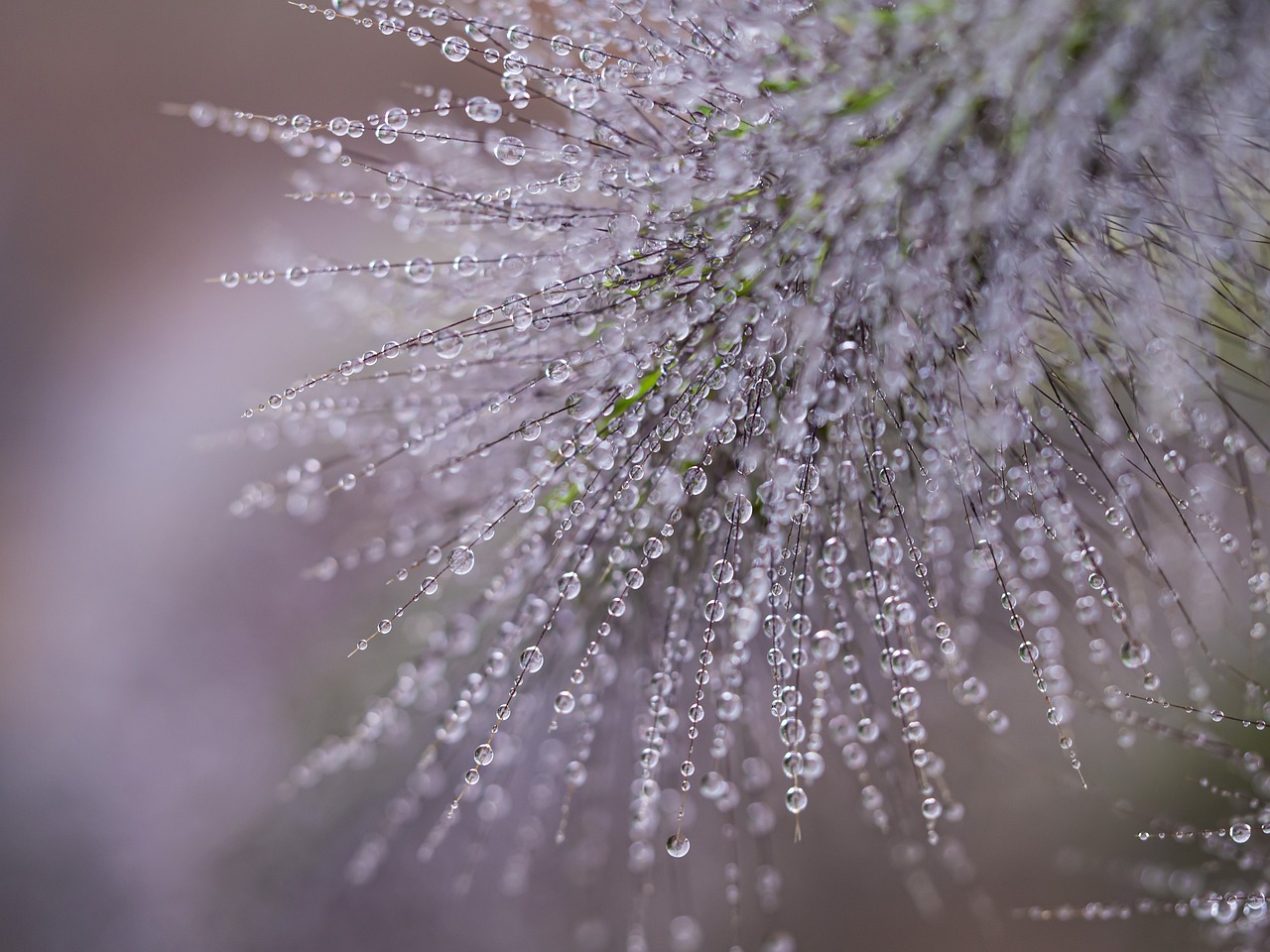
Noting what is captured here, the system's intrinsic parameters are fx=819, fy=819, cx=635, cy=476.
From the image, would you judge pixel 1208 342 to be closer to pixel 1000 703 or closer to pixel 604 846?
pixel 1000 703

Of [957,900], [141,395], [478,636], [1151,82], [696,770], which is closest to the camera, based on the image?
[1151,82]

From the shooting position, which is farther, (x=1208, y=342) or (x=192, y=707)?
(x=192, y=707)

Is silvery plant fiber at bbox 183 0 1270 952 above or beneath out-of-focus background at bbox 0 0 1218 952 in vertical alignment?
above

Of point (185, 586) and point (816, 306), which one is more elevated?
point (816, 306)

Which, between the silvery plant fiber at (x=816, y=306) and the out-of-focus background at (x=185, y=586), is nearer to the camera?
the silvery plant fiber at (x=816, y=306)

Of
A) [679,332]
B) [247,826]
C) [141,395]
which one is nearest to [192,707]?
[247,826]

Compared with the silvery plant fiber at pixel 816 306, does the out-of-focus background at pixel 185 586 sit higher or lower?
lower

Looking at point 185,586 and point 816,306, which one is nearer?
point 816,306

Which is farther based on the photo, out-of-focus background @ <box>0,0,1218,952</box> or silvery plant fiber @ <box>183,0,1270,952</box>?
out-of-focus background @ <box>0,0,1218,952</box>
